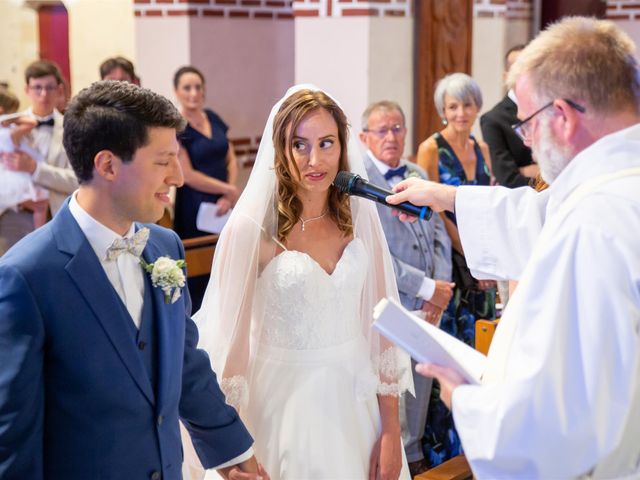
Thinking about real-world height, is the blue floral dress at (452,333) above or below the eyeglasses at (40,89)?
below

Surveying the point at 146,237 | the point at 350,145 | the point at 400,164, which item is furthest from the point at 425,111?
the point at 146,237

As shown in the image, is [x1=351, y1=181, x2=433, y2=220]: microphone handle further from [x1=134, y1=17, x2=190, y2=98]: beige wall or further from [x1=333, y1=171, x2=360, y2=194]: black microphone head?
[x1=134, y1=17, x2=190, y2=98]: beige wall

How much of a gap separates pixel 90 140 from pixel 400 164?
289 cm

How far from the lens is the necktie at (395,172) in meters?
5.12

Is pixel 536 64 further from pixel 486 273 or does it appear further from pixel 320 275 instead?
pixel 320 275

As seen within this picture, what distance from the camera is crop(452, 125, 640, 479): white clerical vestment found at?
2.11 metres

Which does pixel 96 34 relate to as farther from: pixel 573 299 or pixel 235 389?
pixel 573 299

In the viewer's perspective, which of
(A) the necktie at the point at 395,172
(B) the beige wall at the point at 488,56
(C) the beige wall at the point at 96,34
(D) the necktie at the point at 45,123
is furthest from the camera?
(C) the beige wall at the point at 96,34

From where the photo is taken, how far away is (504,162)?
19.8ft

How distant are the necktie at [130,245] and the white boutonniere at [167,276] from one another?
0.05m

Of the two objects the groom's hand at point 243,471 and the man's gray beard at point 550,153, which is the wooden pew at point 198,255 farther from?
the man's gray beard at point 550,153

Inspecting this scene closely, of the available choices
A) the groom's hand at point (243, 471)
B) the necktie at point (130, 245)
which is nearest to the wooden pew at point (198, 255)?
the groom's hand at point (243, 471)

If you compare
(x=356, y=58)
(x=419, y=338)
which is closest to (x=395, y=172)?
(x=356, y=58)

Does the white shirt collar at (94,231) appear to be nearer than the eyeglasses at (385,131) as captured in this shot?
Yes
